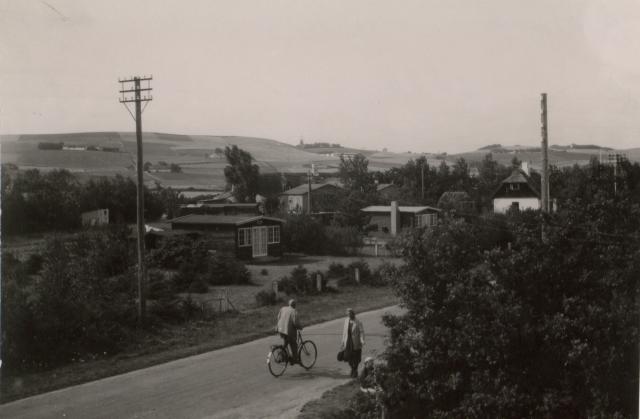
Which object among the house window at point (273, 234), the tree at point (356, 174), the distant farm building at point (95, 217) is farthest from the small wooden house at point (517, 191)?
the distant farm building at point (95, 217)

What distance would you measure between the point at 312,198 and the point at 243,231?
12137 mm

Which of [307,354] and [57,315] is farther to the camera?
[57,315]

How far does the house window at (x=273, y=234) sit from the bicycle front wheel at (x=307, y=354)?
77.8 ft

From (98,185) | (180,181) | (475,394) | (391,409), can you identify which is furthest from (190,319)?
(180,181)

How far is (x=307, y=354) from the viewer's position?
1397 centimetres

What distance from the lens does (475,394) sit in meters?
8.12

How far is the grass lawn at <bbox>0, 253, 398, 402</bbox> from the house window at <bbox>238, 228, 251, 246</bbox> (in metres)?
8.60

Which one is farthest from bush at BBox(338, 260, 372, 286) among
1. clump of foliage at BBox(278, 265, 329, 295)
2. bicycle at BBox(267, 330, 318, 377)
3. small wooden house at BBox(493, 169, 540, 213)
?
small wooden house at BBox(493, 169, 540, 213)

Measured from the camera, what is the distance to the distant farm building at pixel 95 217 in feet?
141

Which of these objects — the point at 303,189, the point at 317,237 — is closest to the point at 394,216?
the point at 317,237

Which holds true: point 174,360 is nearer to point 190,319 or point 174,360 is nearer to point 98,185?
point 190,319

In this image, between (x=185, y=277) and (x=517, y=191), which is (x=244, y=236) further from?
(x=517, y=191)

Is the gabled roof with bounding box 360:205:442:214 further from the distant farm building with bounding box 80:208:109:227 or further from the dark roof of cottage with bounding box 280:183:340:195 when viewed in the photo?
the distant farm building with bounding box 80:208:109:227

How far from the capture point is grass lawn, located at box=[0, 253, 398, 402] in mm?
13259
